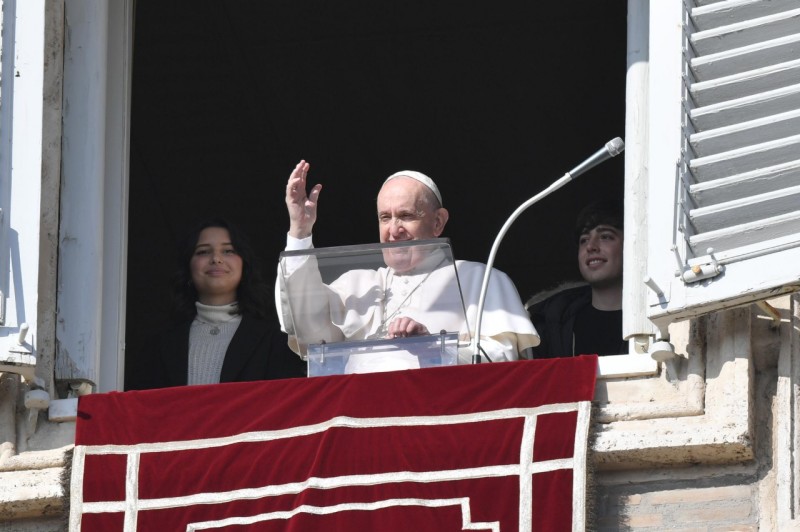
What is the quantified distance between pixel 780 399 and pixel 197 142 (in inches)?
195

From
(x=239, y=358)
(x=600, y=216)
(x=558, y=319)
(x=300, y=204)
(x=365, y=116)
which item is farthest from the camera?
(x=365, y=116)

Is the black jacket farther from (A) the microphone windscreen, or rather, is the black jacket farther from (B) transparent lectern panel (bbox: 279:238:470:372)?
(A) the microphone windscreen

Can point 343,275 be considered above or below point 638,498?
above

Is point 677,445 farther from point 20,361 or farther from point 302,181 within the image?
point 20,361

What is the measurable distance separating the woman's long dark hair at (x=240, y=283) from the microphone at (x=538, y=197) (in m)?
1.17

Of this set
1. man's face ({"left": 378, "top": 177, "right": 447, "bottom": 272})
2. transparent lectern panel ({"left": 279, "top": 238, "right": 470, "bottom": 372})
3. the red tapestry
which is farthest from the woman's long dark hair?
the red tapestry

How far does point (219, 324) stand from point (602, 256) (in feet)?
4.29

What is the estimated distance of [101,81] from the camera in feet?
26.8

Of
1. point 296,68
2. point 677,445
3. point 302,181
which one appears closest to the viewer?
point 677,445

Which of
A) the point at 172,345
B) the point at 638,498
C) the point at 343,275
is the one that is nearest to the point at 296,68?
the point at 172,345

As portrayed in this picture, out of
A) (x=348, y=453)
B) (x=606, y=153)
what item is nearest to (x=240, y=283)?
(x=348, y=453)

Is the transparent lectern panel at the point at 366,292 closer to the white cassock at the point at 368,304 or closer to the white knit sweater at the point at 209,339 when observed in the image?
the white cassock at the point at 368,304

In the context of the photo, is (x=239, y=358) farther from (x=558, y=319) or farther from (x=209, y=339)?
(x=558, y=319)

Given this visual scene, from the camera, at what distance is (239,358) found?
8445mm
